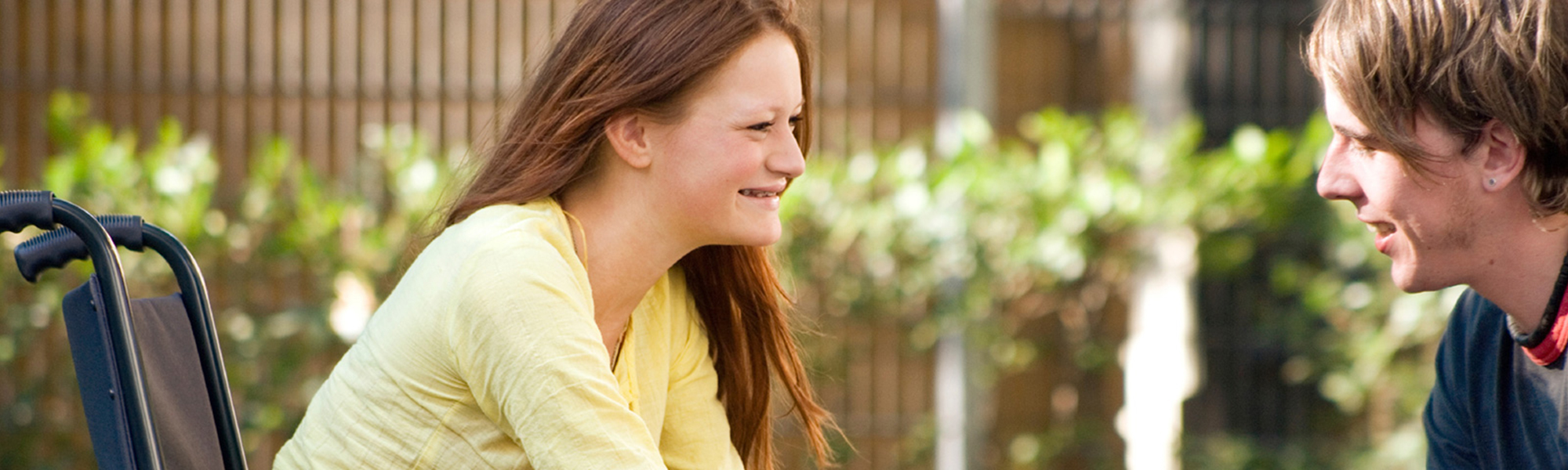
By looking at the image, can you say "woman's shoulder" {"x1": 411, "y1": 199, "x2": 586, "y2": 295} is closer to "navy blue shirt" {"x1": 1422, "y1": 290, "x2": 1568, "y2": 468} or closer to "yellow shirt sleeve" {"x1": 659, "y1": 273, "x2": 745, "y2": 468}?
"yellow shirt sleeve" {"x1": 659, "y1": 273, "x2": 745, "y2": 468}

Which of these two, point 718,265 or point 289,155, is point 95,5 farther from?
point 718,265

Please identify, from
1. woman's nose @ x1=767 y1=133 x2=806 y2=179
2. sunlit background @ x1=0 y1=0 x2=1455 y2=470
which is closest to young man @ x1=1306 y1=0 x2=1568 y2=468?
woman's nose @ x1=767 y1=133 x2=806 y2=179

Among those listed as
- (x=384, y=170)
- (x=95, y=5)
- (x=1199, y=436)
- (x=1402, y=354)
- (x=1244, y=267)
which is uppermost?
(x=95, y=5)

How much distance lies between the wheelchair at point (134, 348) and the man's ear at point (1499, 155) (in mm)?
1502

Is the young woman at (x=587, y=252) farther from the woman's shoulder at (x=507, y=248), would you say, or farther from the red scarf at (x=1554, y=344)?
the red scarf at (x=1554, y=344)

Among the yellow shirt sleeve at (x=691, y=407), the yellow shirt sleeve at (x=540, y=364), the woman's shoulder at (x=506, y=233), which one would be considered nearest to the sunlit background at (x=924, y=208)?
the yellow shirt sleeve at (x=691, y=407)

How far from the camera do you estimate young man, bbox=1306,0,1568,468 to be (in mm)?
1561

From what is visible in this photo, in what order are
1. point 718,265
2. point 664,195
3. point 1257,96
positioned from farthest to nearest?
point 1257,96 → point 718,265 → point 664,195

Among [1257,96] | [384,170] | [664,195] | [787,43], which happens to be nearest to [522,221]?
[664,195]

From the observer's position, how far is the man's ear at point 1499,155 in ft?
5.24

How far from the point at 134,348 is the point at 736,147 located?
0.71m

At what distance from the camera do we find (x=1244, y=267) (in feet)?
14.8

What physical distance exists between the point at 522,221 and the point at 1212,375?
12.0ft

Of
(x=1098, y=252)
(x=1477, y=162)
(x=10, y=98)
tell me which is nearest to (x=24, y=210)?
(x=1477, y=162)
